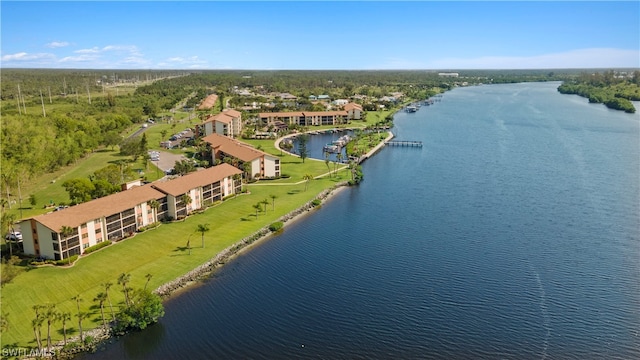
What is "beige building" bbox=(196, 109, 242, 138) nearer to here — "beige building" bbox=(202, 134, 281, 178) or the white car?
"beige building" bbox=(202, 134, 281, 178)

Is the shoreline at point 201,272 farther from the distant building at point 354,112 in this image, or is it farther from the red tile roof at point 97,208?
the distant building at point 354,112

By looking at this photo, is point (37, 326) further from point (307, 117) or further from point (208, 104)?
point (208, 104)

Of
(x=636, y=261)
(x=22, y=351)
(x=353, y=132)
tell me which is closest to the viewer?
(x=22, y=351)

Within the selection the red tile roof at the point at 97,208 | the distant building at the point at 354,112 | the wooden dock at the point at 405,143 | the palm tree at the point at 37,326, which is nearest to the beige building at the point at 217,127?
the wooden dock at the point at 405,143

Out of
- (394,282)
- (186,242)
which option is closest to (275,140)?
(186,242)

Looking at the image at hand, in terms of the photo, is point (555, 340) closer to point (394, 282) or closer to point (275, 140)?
point (394, 282)

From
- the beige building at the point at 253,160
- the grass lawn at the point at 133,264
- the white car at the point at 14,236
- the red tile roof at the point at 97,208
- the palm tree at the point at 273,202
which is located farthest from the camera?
the beige building at the point at 253,160

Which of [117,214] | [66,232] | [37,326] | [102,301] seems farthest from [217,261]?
[37,326]
